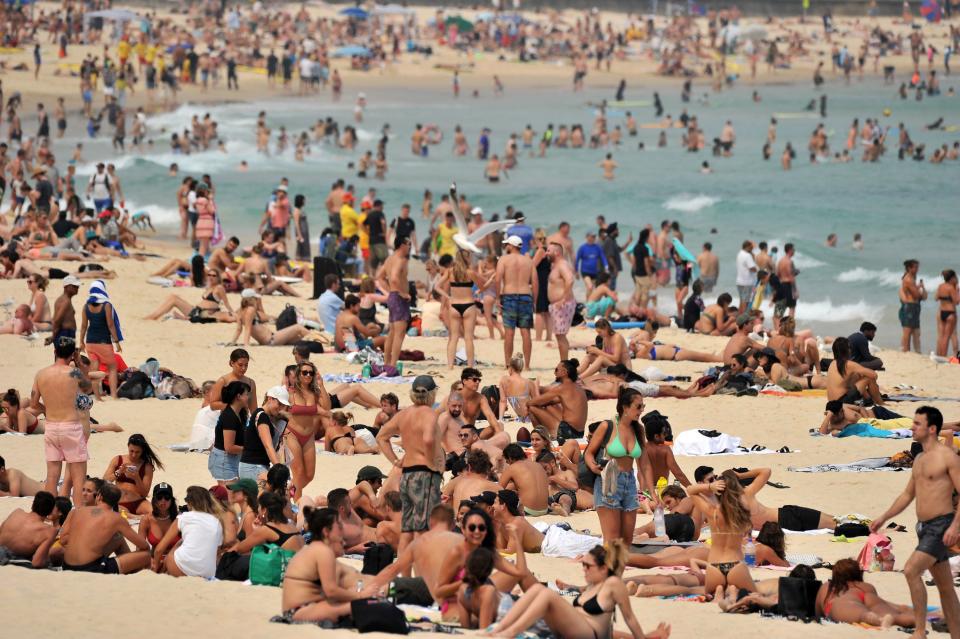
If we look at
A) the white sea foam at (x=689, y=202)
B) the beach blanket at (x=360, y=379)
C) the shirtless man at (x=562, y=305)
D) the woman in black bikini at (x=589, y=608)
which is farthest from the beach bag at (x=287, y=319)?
the white sea foam at (x=689, y=202)

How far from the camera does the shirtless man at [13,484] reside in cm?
962

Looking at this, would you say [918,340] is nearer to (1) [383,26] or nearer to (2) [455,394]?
(2) [455,394]

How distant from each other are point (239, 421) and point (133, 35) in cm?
4404

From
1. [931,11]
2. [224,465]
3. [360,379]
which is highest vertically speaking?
[931,11]

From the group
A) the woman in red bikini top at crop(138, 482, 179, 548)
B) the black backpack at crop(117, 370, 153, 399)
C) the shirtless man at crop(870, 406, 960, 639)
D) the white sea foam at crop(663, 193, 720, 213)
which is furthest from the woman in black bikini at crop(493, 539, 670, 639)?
the white sea foam at crop(663, 193, 720, 213)

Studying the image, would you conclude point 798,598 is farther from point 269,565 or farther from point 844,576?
point 269,565

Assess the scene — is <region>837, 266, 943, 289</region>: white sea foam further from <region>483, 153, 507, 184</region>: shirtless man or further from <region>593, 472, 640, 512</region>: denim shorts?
<region>593, 472, 640, 512</region>: denim shorts

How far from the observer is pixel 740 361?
14391 mm

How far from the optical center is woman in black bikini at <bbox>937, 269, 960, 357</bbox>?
1708cm

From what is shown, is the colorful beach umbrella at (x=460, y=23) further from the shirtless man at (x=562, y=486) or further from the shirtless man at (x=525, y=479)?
the shirtless man at (x=525, y=479)

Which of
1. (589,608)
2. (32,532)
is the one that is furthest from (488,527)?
(32,532)

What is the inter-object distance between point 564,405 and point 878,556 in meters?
3.34

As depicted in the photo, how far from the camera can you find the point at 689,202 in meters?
37.0

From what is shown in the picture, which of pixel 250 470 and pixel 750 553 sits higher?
pixel 250 470
